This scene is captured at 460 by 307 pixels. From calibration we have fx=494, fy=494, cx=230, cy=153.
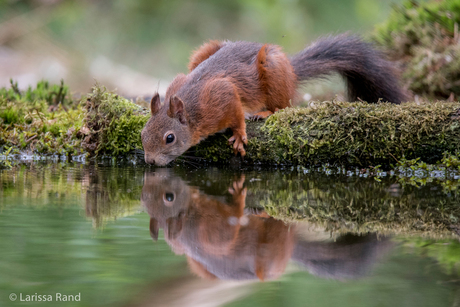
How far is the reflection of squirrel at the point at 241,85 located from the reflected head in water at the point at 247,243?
1734 mm

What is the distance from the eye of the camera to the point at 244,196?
3.56 m

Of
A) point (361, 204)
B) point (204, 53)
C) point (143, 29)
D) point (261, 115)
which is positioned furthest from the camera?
point (143, 29)

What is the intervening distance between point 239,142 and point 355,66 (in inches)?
76.5

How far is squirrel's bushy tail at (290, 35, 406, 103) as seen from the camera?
596 cm

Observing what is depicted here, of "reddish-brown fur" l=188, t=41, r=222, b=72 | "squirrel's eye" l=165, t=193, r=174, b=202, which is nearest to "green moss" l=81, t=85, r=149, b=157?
"reddish-brown fur" l=188, t=41, r=222, b=72

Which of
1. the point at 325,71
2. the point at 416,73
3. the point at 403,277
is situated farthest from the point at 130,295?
the point at 416,73

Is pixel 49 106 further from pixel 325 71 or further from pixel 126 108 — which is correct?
pixel 325 71

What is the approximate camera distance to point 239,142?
504cm

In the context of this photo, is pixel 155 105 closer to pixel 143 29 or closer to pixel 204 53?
pixel 204 53

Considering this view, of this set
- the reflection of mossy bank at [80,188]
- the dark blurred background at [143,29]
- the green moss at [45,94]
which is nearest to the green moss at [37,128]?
the green moss at [45,94]

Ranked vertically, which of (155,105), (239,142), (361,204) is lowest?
(361,204)

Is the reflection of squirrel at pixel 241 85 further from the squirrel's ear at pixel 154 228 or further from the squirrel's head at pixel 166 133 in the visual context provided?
the squirrel's ear at pixel 154 228

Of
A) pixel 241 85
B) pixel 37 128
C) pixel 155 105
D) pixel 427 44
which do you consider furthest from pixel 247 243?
pixel 427 44

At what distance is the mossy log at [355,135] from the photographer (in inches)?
184
